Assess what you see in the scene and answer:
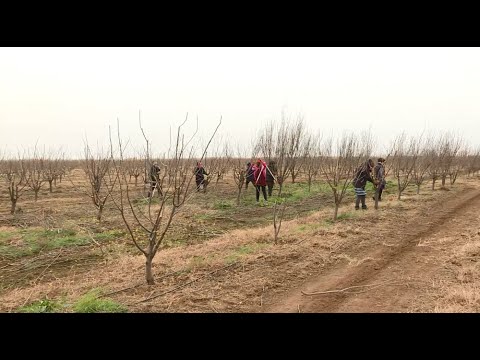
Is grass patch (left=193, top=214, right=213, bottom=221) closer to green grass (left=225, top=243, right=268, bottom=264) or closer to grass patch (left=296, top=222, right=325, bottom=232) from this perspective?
grass patch (left=296, top=222, right=325, bottom=232)

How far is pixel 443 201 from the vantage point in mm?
12586

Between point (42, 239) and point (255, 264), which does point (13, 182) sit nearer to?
point (42, 239)

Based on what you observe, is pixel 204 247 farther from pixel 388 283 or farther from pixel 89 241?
pixel 388 283

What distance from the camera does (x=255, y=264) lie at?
242 inches

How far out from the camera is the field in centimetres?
456

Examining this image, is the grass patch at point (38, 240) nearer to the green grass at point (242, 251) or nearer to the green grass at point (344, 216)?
the green grass at point (242, 251)

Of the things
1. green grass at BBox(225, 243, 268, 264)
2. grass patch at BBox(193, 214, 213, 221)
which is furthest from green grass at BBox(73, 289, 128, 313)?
grass patch at BBox(193, 214, 213, 221)

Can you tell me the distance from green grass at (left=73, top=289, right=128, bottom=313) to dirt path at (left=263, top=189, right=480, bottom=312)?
1925mm

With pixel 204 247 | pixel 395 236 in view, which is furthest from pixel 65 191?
pixel 395 236

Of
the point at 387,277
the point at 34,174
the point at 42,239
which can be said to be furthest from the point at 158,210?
the point at 34,174
